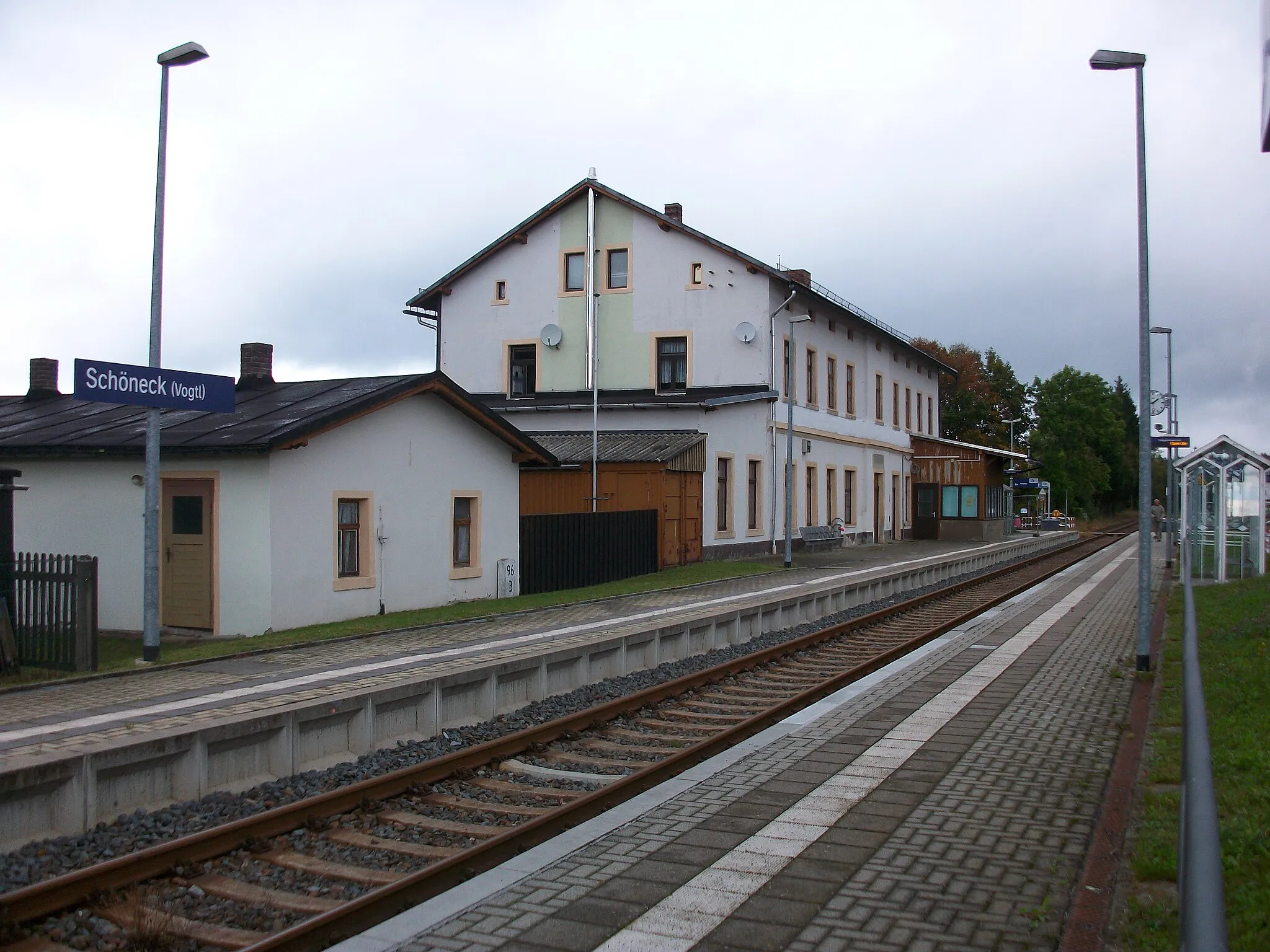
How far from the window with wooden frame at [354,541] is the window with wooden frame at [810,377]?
74.4 feet

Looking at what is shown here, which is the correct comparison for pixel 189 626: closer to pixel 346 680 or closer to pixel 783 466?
pixel 346 680

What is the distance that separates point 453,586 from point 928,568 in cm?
1351

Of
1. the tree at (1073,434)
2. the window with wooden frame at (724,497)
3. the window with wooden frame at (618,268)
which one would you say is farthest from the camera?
the tree at (1073,434)

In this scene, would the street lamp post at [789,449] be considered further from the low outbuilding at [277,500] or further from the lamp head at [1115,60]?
the lamp head at [1115,60]

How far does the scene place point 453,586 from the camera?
2019cm

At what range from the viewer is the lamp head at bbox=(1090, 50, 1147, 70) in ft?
41.4

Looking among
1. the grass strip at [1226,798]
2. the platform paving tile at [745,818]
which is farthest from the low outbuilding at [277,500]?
the grass strip at [1226,798]

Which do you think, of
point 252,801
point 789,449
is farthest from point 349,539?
point 789,449

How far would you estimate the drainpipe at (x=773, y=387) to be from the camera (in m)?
34.2

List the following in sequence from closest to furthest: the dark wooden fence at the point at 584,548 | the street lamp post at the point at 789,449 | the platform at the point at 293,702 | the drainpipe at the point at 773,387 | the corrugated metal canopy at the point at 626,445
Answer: the platform at the point at 293,702
the dark wooden fence at the point at 584,548
the corrugated metal canopy at the point at 626,445
the street lamp post at the point at 789,449
the drainpipe at the point at 773,387

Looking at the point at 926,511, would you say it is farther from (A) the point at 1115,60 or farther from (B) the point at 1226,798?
(B) the point at 1226,798

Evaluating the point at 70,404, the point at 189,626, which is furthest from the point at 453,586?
the point at 70,404

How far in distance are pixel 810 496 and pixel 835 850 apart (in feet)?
109

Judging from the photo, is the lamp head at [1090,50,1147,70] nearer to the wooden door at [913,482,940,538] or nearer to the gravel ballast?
the gravel ballast
